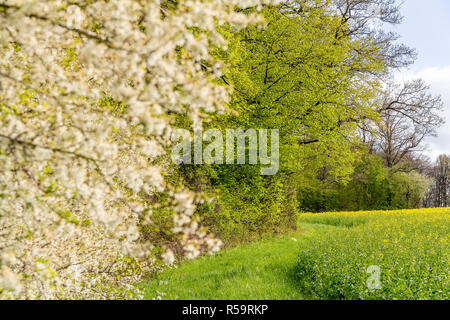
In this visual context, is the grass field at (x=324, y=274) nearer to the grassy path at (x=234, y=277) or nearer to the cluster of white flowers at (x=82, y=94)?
the grassy path at (x=234, y=277)

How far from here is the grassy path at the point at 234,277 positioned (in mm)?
7840

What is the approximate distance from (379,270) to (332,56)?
10.9 meters

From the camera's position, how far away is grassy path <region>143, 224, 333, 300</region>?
784cm

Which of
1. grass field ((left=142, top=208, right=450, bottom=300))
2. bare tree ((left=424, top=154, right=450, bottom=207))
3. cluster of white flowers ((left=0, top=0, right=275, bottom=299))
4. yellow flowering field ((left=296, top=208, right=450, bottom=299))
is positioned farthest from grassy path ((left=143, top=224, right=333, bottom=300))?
bare tree ((left=424, top=154, right=450, bottom=207))

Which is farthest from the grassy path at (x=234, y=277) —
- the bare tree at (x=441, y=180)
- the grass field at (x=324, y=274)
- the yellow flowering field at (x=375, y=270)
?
the bare tree at (x=441, y=180)

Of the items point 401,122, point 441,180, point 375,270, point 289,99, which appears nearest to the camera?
point 375,270

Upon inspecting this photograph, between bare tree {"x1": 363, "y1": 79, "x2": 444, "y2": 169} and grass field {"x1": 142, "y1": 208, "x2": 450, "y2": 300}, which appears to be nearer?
grass field {"x1": 142, "y1": 208, "x2": 450, "y2": 300}

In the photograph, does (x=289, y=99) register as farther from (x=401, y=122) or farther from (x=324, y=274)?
(x=401, y=122)

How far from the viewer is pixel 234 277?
9.05 m

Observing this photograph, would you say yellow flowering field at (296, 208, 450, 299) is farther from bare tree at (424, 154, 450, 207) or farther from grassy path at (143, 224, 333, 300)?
bare tree at (424, 154, 450, 207)

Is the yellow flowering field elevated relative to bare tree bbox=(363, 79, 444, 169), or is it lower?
lower

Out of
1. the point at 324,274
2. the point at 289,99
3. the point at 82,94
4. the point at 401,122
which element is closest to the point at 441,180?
the point at 401,122

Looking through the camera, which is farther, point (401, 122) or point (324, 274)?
point (401, 122)
